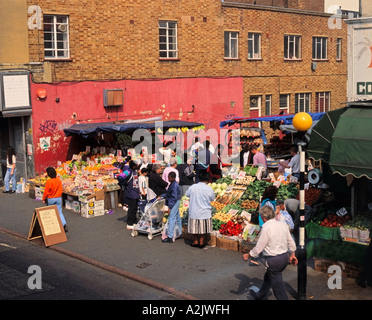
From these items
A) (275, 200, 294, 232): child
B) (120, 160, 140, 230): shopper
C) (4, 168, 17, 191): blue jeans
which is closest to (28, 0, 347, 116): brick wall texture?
(4, 168, 17, 191): blue jeans

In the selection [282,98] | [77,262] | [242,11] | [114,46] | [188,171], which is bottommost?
[77,262]

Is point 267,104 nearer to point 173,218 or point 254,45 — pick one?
point 254,45

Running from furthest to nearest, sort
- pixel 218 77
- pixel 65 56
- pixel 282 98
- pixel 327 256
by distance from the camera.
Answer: pixel 282 98, pixel 218 77, pixel 65 56, pixel 327 256

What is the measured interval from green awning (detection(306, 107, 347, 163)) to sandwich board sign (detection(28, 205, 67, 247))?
22.5 ft

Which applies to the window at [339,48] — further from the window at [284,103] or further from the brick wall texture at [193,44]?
the window at [284,103]

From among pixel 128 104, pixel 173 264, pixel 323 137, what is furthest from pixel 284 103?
A: pixel 173 264

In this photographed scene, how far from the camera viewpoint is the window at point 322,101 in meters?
34.4

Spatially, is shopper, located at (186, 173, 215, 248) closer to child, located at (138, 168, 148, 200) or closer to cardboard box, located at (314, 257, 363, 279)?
child, located at (138, 168, 148, 200)

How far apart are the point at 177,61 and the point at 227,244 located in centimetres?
1471

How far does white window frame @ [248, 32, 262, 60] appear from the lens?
99.3 feet
